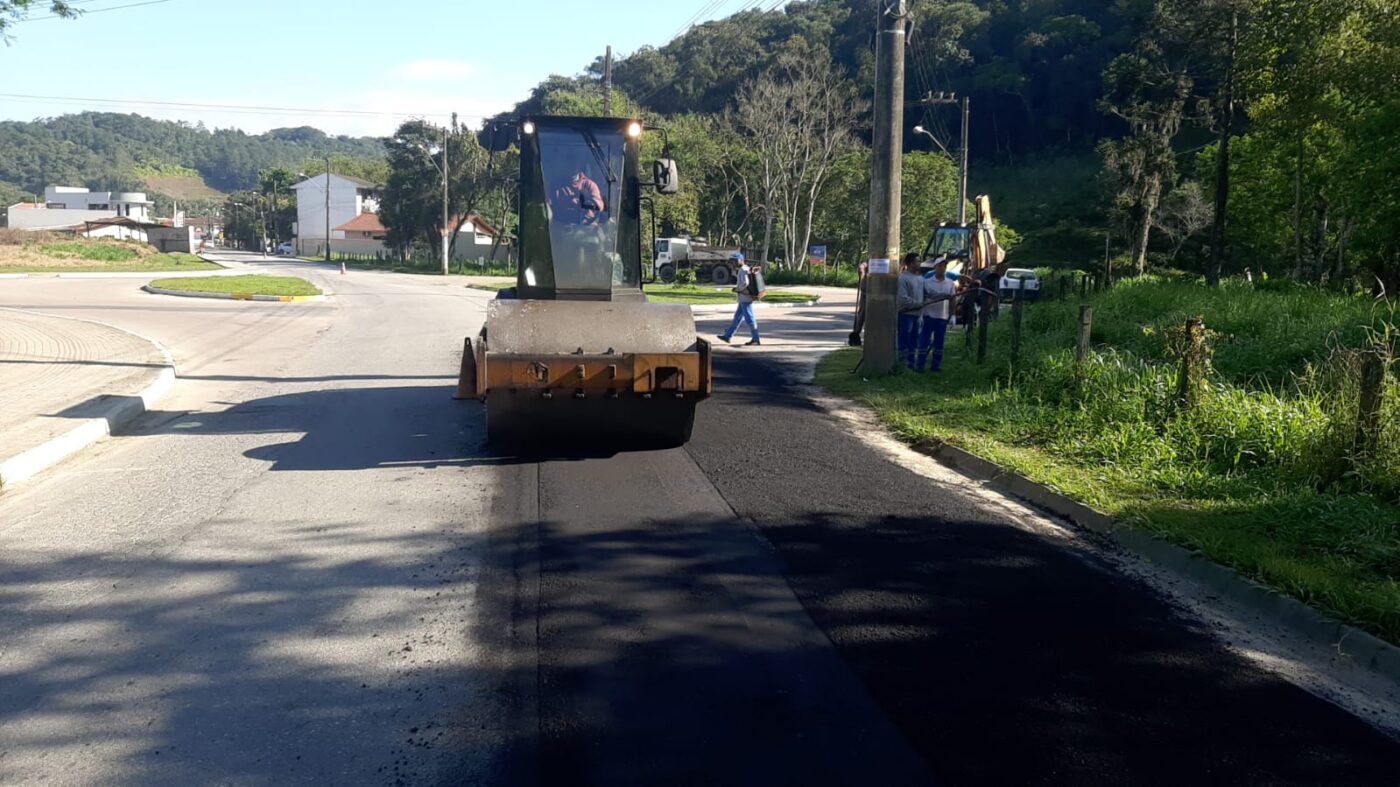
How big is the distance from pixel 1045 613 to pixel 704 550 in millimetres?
2063

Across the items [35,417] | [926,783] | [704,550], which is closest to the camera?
[926,783]

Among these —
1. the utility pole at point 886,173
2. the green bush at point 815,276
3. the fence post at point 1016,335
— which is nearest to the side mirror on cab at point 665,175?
the utility pole at point 886,173

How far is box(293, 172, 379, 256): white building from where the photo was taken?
370ft

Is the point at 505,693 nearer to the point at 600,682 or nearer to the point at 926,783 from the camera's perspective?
the point at 600,682

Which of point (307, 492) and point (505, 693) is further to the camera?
point (307, 492)

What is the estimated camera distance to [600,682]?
452cm

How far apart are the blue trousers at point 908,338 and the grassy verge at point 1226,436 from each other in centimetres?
58

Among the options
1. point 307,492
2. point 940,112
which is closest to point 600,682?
point 307,492

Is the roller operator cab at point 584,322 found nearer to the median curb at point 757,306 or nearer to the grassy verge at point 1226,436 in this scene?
the grassy verge at point 1226,436

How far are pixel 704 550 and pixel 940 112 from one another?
8127 centimetres

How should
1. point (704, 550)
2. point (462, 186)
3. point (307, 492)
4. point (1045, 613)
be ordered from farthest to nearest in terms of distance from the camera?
point (462, 186) < point (307, 492) < point (704, 550) < point (1045, 613)

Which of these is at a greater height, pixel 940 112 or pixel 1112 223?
pixel 940 112

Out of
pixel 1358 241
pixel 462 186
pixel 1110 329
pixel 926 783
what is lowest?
pixel 926 783

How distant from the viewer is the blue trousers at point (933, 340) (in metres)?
14.1
